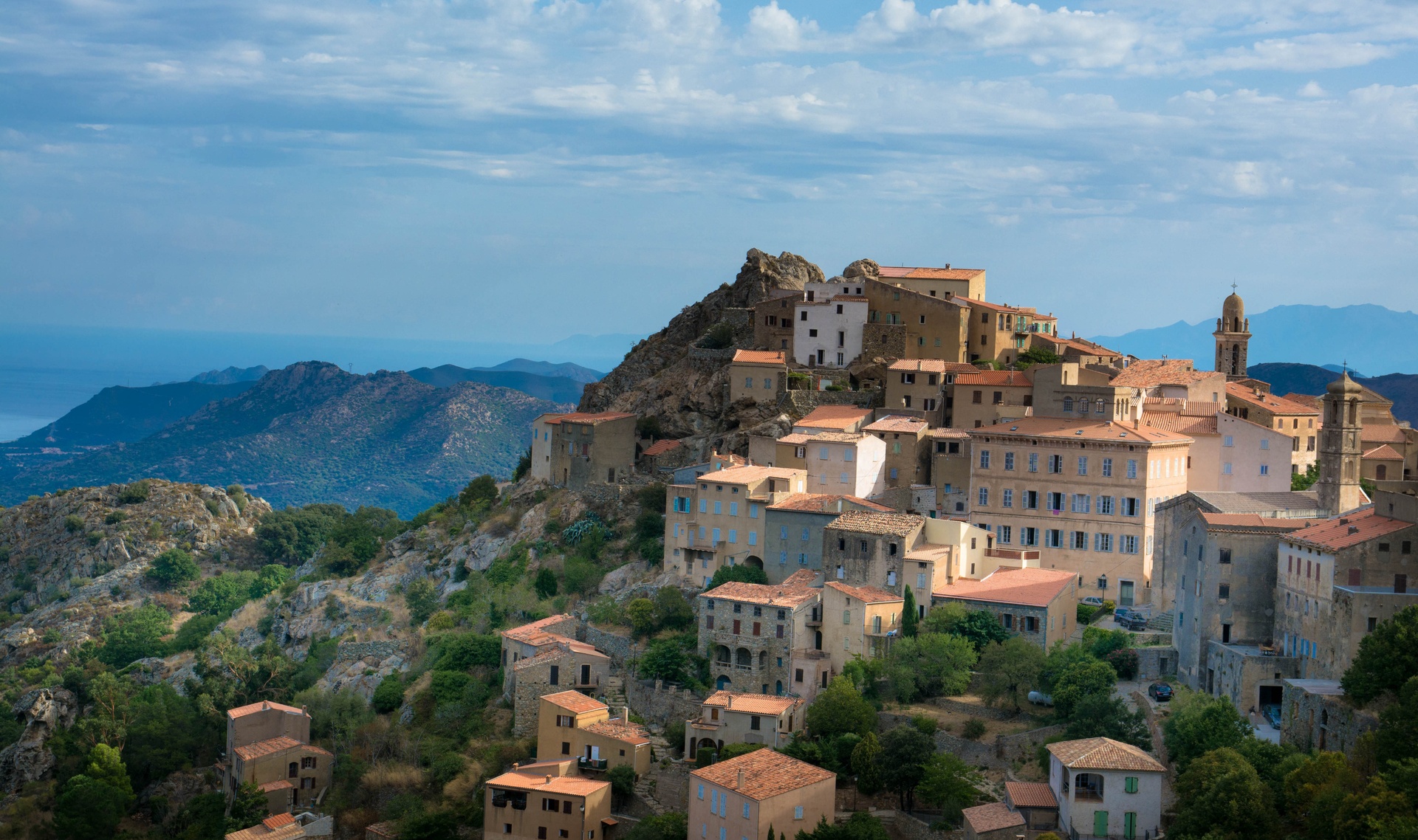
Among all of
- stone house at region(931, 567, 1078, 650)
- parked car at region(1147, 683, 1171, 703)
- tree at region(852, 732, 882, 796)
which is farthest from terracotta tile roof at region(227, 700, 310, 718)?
parked car at region(1147, 683, 1171, 703)

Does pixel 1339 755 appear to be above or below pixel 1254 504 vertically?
below

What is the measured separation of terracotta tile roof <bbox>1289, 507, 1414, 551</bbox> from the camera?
4694 cm

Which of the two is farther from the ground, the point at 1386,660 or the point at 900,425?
the point at 900,425

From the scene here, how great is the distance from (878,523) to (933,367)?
14.0 meters

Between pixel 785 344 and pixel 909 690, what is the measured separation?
98.8 feet

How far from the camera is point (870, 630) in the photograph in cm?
5884

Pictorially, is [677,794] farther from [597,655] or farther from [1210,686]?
[1210,686]

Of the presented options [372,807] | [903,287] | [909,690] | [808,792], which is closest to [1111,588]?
[909,690]

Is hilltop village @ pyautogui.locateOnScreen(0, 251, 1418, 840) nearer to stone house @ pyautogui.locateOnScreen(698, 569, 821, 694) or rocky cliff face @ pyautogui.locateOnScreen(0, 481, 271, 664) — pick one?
stone house @ pyautogui.locateOnScreen(698, 569, 821, 694)

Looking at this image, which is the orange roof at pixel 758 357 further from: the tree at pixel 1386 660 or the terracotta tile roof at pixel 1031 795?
the tree at pixel 1386 660

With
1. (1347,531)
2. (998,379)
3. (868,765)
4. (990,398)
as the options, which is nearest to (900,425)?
(990,398)

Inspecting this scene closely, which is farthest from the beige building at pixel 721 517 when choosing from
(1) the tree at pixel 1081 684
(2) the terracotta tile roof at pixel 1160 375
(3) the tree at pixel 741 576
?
(1) the tree at pixel 1081 684

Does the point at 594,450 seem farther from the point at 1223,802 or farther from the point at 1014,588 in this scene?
the point at 1223,802

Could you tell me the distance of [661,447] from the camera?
7919cm
